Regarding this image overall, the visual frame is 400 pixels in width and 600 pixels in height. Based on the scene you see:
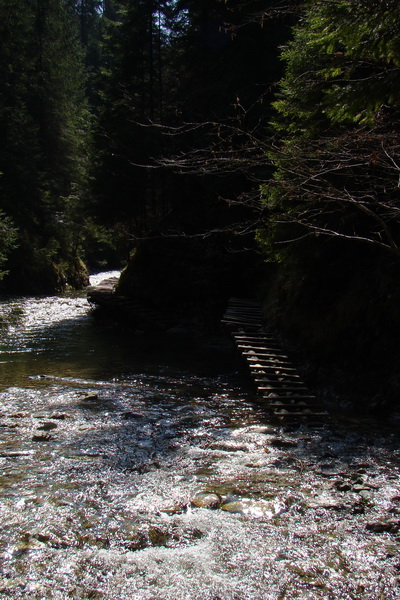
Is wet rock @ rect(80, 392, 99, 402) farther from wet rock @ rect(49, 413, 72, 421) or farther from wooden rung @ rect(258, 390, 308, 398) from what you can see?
wooden rung @ rect(258, 390, 308, 398)

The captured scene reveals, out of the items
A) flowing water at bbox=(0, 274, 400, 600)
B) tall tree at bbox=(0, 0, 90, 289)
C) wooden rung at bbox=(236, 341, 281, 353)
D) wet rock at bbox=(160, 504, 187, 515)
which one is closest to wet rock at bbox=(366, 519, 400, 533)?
flowing water at bbox=(0, 274, 400, 600)

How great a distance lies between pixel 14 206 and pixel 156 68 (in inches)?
511

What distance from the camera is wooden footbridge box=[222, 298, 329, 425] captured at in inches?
324

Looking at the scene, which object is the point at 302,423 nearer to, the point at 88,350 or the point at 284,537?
the point at 284,537

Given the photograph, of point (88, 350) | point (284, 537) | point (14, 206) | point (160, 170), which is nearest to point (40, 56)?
point (14, 206)

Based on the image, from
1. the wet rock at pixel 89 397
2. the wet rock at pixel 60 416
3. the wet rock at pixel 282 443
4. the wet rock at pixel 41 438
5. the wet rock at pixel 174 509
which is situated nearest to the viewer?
the wet rock at pixel 174 509

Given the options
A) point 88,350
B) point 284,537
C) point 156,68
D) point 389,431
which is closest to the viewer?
point 284,537

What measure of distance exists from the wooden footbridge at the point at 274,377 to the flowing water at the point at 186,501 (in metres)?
0.40

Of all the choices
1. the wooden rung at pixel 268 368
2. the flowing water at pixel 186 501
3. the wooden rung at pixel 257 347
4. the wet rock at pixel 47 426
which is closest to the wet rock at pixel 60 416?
the flowing water at pixel 186 501

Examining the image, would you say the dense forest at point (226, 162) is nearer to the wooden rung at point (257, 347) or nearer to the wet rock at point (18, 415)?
the wooden rung at point (257, 347)

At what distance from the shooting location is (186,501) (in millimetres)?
5469

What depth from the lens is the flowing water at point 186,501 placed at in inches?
165

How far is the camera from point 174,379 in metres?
11.3

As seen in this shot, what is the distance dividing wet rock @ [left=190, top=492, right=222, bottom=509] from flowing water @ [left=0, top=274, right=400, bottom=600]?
0.06 ft
